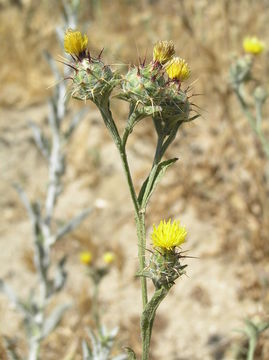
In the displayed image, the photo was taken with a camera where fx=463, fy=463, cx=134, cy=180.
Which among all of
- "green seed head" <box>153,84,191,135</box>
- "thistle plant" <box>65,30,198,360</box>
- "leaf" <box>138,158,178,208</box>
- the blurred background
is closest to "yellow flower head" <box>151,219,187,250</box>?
"thistle plant" <box>65,30,198,360</box>

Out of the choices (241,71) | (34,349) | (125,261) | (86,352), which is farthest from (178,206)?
(86,352)

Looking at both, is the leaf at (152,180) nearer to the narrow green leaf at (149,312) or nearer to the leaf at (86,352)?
the narrow green leaf at (149,312)

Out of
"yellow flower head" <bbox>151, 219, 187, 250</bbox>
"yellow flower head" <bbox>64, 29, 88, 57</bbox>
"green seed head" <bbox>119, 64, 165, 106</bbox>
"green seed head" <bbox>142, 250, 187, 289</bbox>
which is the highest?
"yellow flower head" <bbox>64, 29, 88, 57</bbox>

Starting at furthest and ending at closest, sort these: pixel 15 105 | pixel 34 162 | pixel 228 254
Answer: pixel 15 105
pixel 34 162
pixel 228 254

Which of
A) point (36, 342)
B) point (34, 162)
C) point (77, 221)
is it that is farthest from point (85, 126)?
point (36, 342)

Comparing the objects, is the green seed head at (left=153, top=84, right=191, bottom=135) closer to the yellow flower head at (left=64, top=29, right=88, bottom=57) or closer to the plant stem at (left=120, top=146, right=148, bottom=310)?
the plant stem at (left=120, top=146, right=148, bottom=310)

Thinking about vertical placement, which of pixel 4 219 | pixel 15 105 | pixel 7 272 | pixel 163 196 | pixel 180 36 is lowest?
pixel 7 272

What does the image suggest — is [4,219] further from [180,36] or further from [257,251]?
[180,36]
